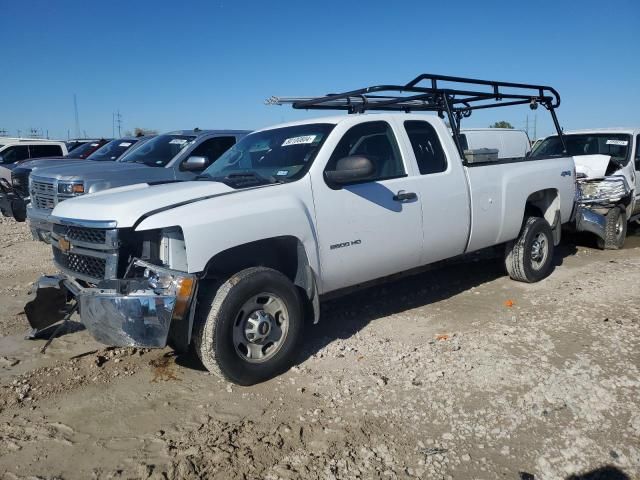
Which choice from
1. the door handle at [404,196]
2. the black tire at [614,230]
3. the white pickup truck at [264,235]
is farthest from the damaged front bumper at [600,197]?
the door handle at [404,196]

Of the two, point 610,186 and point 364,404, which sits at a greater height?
point 610,186

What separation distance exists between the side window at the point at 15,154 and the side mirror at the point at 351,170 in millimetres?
15233

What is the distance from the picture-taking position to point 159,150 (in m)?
9.20

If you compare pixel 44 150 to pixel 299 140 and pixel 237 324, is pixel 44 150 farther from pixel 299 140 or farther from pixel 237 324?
pixel 237 324

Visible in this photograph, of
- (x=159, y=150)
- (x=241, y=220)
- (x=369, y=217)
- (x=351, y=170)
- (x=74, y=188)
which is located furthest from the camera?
(x=159, y=150)

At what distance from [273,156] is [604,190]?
6139 millimetres

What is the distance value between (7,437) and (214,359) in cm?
132

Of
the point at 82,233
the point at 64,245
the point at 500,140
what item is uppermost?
the point at 500,140

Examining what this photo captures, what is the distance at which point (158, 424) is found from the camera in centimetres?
348

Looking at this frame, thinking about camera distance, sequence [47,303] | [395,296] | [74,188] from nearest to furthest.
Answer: [47,303], [395,296], [74,188]

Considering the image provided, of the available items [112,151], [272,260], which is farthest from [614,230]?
[112,151]

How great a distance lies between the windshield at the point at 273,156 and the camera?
4.41 metres

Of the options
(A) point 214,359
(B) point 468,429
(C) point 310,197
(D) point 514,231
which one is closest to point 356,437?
(B) point 468,429

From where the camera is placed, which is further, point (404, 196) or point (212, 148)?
point (212, 148)
